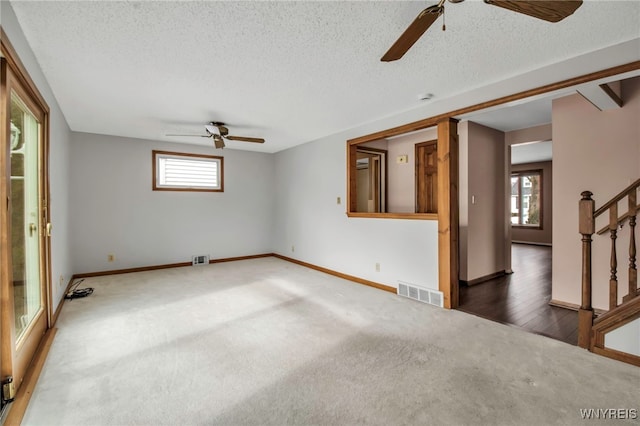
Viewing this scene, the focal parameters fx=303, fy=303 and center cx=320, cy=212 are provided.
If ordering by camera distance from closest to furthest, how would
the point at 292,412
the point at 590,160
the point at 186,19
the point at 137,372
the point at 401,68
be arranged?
the point at 292,412, the point at 186,19, the point at 137,372, the point at 401,68, the point at 590,160

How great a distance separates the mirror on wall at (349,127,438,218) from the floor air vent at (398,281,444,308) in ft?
4.66

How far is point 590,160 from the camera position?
3252 mm

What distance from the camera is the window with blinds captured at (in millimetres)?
5469

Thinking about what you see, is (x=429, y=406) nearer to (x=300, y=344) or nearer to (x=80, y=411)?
(x=300, y=344)

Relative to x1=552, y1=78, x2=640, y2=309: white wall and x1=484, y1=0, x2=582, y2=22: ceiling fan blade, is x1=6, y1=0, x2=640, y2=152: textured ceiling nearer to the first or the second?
x1=484, y1=0, x2=582, y2=22: ceiling fan blade

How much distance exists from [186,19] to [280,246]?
16.3 ft

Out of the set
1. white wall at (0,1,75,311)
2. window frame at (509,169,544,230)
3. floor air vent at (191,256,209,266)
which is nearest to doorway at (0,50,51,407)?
white wall at (0,1,75,311)

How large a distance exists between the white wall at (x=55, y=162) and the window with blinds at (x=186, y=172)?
4.46ft

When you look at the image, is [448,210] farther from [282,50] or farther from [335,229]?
[282,50]

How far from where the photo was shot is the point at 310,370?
6.87 feet

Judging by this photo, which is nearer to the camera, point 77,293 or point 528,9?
point 528,9

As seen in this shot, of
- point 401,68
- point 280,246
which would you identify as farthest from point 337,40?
point 280,246

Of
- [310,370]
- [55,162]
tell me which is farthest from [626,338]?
[55,162]

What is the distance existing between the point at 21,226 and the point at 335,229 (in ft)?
12.0
